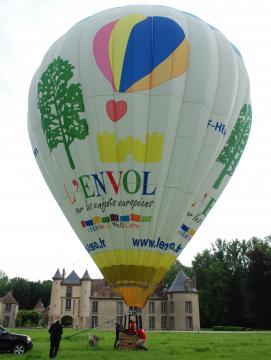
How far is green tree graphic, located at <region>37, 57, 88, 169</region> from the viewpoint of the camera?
15.0 metres

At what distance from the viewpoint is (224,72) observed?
52.1 ft

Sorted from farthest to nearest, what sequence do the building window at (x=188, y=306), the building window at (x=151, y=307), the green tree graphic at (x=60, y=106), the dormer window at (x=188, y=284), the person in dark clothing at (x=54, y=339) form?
the building window at (x=151, y=307) → the dormer window at (x=188, y=284) → the building window at (x=188, y=306) → the green tree graphic at (x=60, y=106) → the person in dark clothing at (x=54, y=339)

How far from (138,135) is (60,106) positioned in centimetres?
330

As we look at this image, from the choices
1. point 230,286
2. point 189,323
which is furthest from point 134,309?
point 230,286

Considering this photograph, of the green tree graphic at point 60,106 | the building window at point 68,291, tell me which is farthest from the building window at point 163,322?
the green tree graphic at point 60,106

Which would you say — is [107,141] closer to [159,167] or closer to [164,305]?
[159,167]

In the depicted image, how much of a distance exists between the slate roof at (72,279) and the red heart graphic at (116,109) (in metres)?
50.0

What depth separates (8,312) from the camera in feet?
220

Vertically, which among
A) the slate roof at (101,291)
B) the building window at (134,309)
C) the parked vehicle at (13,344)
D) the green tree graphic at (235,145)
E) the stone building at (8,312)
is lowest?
the parked vehicle at (13,344)

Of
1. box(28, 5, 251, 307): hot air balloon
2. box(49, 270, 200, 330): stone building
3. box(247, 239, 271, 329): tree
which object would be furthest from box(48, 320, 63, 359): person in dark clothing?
box(49, 270, 200, 330): stone building

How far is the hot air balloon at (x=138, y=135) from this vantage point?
1410cm

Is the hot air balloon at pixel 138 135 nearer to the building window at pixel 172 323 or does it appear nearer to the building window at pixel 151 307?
the building window at pixel 172 323

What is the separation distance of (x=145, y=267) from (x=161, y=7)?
10.3 m

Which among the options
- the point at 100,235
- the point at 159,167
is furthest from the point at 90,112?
the point at 100,235
